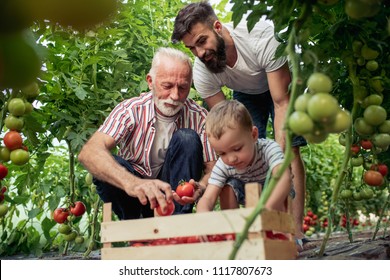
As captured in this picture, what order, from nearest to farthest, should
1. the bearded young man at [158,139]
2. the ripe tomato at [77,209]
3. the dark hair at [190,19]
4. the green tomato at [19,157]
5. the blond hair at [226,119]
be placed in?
the green tomato at [19,157] → the blond hair at [226,119] → the bearded young man at [158,139] → the dark hair at [190,19] → the ripe tomato at [77,209]

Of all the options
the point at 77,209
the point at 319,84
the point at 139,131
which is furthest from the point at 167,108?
the point at 319,84

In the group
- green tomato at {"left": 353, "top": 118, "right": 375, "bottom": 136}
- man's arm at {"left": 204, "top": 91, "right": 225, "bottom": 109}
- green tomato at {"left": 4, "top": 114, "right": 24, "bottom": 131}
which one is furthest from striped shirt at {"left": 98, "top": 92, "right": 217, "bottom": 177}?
green tomato at {"left": 353, "top": 118, "right": 375, "bottom": 136}

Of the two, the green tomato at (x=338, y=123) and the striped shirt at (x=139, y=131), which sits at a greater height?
the striped shirt at (x=139, y=131)

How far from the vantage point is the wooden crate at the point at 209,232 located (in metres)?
0.66

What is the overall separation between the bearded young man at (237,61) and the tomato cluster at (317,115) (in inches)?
29.4

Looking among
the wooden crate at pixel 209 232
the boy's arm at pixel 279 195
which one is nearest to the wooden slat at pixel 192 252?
the wooden crate at pixel 209 232

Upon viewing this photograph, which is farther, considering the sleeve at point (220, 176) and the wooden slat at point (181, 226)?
the sleeve at point (220, 176)

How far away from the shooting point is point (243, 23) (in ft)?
4.75

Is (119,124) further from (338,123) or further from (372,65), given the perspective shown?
(338,123)

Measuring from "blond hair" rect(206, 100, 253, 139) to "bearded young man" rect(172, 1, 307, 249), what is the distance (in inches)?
11.8

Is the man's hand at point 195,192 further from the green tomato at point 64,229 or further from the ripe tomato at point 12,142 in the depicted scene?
the green tomato at point 64,229

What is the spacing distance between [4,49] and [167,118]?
1.22 m

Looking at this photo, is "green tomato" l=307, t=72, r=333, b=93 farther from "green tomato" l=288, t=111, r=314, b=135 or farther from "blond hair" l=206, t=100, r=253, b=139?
"blond hair" l=206, t=100, r=253, b=139
